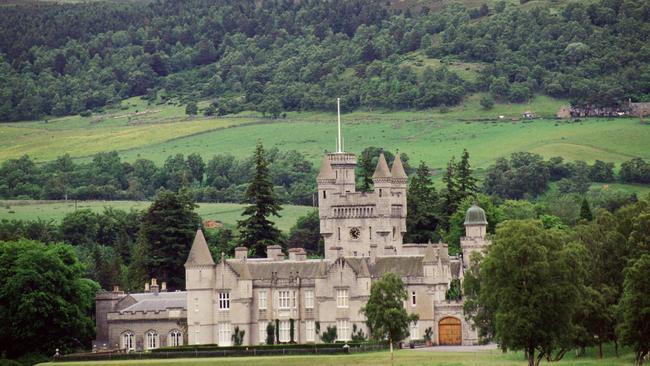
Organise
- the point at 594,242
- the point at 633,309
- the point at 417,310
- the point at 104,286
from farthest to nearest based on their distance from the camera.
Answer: the point at 104,286 → the point at 417,310 → the point at 594,242 → the point at 633,309

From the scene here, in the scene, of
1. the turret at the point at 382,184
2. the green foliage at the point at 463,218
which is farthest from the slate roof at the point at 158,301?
the green foliage at the point at 463,218

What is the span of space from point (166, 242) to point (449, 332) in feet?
112

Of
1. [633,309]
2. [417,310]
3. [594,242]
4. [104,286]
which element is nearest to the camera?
[633,309]

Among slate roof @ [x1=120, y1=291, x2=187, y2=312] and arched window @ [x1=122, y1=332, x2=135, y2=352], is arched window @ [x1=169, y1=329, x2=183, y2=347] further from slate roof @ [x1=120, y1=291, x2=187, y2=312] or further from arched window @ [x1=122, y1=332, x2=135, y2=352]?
arched window @ [x1=122, y1=332, x2=135, y2=352]

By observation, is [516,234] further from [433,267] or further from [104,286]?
[104,286]

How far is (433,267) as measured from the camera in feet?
401

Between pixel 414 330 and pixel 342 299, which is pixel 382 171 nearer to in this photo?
pixel 342 299

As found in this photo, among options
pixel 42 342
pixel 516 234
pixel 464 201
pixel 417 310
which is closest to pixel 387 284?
pixel 417 310

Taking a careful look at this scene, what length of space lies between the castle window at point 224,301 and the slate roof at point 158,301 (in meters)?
3.88

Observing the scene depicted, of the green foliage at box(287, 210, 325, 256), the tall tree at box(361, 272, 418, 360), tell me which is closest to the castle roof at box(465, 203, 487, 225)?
the tall tree at box(361, 272, 418, 360)

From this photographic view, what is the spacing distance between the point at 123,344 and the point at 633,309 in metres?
42.2

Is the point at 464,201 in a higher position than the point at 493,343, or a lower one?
higher

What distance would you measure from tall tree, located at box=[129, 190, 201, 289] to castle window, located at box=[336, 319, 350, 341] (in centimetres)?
2719

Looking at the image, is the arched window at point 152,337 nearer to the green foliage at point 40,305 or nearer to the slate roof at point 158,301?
the slate roof at point 158,301
